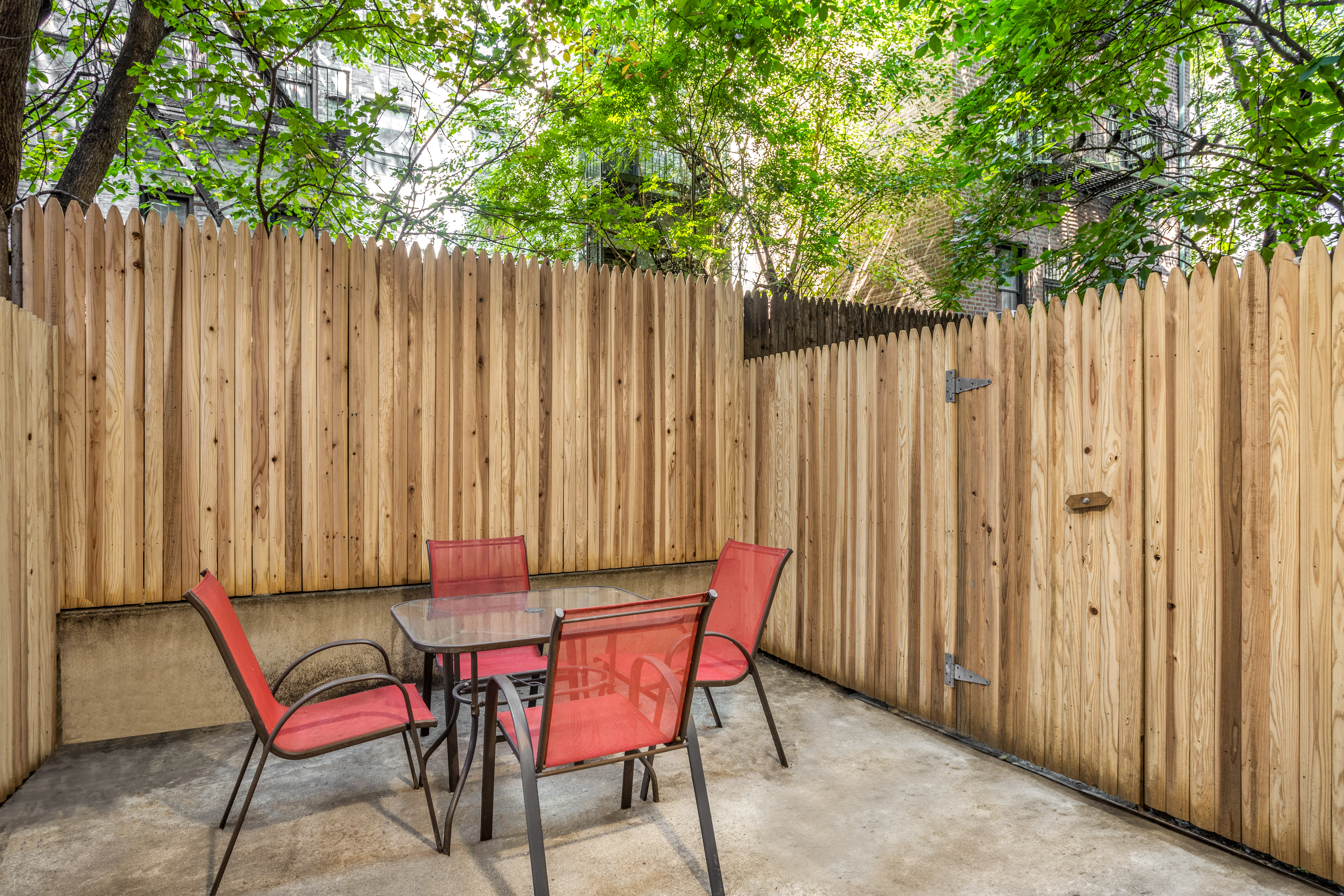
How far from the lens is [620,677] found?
2.22 m

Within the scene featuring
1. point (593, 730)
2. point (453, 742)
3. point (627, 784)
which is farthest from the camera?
point (453, 742)

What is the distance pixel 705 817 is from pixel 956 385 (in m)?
2.45

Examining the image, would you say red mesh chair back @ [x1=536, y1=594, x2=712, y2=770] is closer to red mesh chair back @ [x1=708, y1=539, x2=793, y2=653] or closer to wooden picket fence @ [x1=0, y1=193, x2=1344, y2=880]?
red mesh chair back @ [x1=708, y1=539, x2=793, y2=653]

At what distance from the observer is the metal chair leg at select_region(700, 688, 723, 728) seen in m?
3.65

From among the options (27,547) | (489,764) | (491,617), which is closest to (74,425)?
(27,547)

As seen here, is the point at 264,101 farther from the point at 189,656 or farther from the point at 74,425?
the point at 189,656

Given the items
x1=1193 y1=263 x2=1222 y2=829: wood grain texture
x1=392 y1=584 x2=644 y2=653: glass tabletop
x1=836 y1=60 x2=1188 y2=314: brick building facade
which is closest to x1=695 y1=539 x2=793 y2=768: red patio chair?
x1=392 y1=584 x2=644 y2=653: glass tabletop

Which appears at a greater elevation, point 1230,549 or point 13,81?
point 13,81

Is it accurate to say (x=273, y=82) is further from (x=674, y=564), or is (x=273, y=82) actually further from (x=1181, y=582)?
(x=1181, y=582)

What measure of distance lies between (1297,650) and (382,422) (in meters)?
4.39

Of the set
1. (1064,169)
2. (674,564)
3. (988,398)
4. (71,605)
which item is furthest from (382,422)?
(1064,169)

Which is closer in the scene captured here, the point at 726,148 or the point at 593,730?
the point at 593,730

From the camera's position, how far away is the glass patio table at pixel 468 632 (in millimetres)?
2561

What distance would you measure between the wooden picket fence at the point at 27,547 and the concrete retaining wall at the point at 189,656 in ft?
0.40
